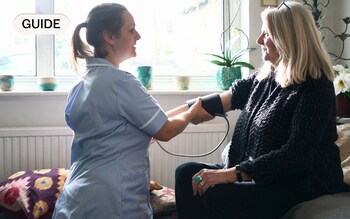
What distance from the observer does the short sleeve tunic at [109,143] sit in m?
1.19

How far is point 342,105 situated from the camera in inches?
80.6

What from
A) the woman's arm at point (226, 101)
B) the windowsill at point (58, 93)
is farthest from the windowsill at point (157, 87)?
the woman's arm at point (226, 101)

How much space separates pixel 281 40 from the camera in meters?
1.32

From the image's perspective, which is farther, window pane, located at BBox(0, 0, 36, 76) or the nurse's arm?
window pane, located at BBox(0, 0, 36, 76)

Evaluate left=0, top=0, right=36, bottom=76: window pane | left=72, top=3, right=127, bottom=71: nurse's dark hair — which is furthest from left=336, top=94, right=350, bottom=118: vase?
left=0, top=0, right=36, bottom=76: window pane

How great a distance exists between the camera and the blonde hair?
4.10 ft

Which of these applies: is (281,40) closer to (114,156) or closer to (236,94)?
(236,94)

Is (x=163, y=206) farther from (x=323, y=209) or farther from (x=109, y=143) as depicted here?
(x=323, y=209)

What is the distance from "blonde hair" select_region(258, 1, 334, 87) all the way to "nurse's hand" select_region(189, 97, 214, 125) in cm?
35

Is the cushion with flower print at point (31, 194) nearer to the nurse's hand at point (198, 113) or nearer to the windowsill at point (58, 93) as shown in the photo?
the windowsill at point (58, 93)

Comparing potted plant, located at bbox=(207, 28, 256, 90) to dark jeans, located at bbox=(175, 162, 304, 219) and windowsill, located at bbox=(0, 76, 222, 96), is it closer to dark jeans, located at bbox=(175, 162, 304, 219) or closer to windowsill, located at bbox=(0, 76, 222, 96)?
windowsill, located at bbox=(0, 76, 222, 96)

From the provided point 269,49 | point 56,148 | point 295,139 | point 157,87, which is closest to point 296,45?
point 269,49

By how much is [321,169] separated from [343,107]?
939mm

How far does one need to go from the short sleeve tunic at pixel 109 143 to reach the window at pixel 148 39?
3.70ft
